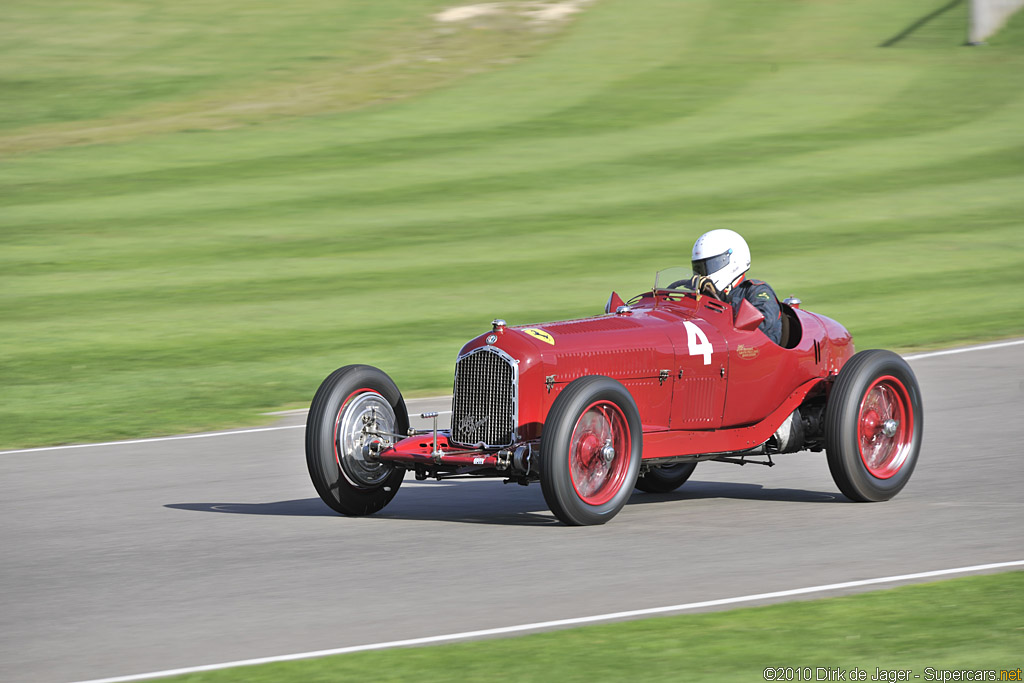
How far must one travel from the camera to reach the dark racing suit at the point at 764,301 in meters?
10.1

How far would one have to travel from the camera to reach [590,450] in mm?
8945

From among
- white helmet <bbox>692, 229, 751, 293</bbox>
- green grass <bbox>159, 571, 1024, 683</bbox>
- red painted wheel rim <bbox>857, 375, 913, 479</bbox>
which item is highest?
white helmet <bbox>692, 229, 751, 293</bbox>

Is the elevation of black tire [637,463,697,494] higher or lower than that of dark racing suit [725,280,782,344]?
lower

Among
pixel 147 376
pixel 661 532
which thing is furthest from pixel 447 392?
pixel 661 532

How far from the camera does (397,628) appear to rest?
682 cm

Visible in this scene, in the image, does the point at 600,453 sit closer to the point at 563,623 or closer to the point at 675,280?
the point at 675,280

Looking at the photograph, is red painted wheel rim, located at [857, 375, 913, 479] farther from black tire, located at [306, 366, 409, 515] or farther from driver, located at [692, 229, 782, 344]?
black tire, located at [306, 366, 409, 515]

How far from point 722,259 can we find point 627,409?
1.64 metres

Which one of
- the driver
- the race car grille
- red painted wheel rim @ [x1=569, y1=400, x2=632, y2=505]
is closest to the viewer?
red painted wheel rim @ [x1=569, y1=400, x2=632, y2=505]

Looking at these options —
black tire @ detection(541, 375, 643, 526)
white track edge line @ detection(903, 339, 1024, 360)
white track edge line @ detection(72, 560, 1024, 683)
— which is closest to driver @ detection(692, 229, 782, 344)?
black tire @ detection(541, 375, 643, 526)

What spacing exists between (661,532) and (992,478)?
2588 mm

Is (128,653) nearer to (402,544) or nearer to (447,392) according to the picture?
(402,544)

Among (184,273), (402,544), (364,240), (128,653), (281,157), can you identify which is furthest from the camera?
(281,157)

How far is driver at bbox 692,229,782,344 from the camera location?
398 inches
